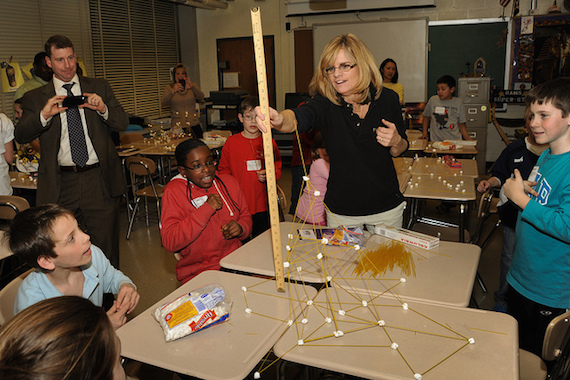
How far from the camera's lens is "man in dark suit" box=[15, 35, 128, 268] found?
313cm

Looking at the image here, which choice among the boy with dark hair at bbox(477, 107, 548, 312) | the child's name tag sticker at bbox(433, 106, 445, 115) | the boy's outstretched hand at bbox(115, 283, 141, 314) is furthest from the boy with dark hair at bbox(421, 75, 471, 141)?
the boy's outstretched hand at bbox(115, 283, 141, 314)

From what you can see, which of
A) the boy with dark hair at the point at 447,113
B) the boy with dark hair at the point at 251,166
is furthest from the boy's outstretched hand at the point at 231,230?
the boy with dark hair at the point at 447,113

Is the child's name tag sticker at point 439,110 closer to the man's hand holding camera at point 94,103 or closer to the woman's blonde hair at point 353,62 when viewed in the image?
the woman's blonde hair at point 353,62

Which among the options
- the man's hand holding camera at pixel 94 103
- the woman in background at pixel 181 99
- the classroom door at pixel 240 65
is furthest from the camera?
the classroom door at pixel 240 65

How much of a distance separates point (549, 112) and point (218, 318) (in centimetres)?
163

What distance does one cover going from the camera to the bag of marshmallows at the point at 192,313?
1.63 m

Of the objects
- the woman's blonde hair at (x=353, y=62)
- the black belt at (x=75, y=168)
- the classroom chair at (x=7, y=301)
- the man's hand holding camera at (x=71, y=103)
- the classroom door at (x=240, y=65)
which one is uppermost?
the classroom door at (x=240, y=65)

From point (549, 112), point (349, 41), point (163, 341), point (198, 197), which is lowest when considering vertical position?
point (163, 341)

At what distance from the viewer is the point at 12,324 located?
0.98 metres

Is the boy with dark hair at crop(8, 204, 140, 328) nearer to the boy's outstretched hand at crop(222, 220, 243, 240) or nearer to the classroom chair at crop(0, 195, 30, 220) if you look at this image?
the boy's outstretched hand at crop(222, 220, 243, 240)

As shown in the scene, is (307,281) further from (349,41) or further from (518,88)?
(518,88)

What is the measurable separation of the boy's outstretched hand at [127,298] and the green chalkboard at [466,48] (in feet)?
25.0

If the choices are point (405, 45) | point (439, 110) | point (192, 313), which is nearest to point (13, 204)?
point (192, 313)

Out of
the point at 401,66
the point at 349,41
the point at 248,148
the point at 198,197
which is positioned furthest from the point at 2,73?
the point at 401,66
